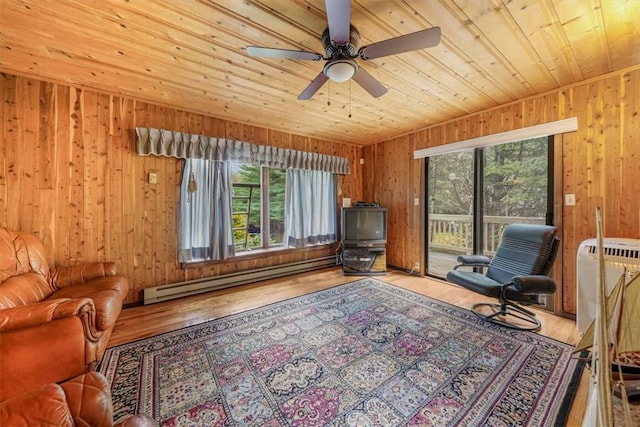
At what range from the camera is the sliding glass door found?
2.92m

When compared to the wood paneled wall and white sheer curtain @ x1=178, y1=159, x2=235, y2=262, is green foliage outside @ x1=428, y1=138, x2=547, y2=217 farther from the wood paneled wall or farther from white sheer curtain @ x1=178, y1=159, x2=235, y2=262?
white sheer curtain @ x1=178, y1=159, x2=235, y2=262

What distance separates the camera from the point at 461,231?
3.82 meters

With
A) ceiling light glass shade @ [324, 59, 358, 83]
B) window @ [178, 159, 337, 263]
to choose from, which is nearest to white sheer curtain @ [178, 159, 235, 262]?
window @ [178, 159, 337, 263]

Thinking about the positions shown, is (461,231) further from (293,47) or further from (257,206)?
(293,47)

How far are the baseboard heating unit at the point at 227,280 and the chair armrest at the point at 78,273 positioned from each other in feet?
1.75

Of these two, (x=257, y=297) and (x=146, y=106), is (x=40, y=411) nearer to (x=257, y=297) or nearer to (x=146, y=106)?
(x=257, y=297)

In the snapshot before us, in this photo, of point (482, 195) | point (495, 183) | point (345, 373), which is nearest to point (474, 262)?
point (482, 195)

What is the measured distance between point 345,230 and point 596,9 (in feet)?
11.0

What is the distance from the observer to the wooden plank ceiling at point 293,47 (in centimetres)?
157

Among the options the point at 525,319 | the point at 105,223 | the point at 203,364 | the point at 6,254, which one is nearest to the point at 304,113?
the point at 105,223

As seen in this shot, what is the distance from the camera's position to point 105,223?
9.07ft

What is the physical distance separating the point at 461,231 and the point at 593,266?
1.68 m

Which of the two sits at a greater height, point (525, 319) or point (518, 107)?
point (518, 107)

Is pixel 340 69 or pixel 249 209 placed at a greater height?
pixel 340 69
